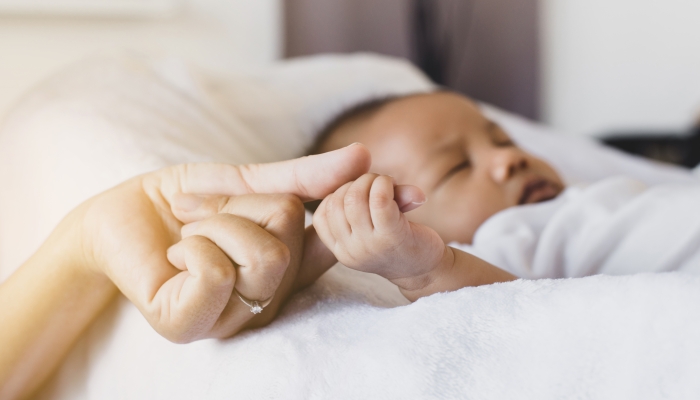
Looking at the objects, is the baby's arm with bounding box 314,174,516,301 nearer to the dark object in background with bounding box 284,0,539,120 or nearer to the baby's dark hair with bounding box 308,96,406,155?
the baby's dark hair with bounding box 308,96,406,155

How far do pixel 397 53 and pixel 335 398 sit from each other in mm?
1874

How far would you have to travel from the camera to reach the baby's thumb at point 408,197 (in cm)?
41

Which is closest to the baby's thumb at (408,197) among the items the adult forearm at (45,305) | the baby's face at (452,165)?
the adult forearm at (45,305)

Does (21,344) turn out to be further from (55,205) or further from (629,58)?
(629,58)

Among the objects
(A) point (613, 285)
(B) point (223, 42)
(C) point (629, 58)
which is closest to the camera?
(A) point (613, 285)

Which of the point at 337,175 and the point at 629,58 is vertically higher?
the point at 337,175

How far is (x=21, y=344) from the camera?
1.73 feet

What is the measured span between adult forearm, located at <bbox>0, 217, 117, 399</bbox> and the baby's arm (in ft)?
0.83

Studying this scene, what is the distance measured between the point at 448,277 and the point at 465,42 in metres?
2.22

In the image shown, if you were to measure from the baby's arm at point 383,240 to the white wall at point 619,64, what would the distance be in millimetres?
2652

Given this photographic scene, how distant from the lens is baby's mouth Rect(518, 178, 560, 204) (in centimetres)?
94

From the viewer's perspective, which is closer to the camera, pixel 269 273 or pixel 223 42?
pixel 269 273

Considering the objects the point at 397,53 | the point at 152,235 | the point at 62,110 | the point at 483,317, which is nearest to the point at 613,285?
the point at 483,317

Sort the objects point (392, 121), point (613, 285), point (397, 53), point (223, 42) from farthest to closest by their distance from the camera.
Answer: point (397, 53), point (223, 42), point (392, 121), point (613, 285)
